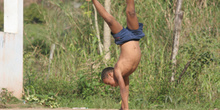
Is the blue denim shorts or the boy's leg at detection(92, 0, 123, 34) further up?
the boy's leg at detection(92, 0, 123, 34)

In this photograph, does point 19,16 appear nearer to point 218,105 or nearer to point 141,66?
point 141,66

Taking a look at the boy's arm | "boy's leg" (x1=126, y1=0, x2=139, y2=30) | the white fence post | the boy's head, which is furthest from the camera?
the white fence post

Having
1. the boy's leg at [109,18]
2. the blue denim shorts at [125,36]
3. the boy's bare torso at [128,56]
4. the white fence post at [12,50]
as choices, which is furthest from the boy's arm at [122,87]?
the white fence post at [12,50]

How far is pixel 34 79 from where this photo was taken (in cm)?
779

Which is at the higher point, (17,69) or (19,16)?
(19,16)

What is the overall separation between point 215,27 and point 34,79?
173 inches

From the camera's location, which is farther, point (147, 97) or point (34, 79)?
point (34, 79)

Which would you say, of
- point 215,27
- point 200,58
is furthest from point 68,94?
point 215,27

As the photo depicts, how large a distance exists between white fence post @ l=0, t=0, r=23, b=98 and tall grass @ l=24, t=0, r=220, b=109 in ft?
2.16

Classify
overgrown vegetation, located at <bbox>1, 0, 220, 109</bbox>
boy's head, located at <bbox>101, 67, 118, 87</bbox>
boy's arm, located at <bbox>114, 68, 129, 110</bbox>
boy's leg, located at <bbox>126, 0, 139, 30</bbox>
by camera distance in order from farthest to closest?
1. overgrown vegetation, located at <bbox>1, 0, 220, 109</bbox>
2. boy's head, located at <bbox>101, 67, 118, 87</bbox>
3. boy's leg, located at <bbox>126, 0, 139, 30</bbox>
4. boy's arm, located at <bbox>114, 68, 129, 110</bbox>

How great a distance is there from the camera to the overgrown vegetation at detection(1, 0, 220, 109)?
22.9 ft

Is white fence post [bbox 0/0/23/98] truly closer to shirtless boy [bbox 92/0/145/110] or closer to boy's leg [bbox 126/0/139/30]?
shirtless boy [bbox 92/0/145/110]

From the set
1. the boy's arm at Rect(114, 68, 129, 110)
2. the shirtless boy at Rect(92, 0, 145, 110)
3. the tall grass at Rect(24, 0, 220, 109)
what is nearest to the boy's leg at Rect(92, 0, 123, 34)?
the shirtless boy at Rect(92, 0, 145, 110)

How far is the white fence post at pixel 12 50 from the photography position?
6.78 m
